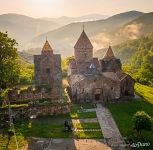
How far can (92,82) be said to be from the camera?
181ft

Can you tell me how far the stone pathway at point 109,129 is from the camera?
37619mm

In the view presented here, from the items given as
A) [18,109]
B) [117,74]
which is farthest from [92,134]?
[117,74]

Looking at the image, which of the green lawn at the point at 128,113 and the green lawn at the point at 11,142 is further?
the green lawn at the point at 128,113

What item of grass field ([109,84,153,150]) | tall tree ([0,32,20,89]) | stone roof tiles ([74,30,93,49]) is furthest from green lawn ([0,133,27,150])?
stone roof tiles ([74,30,93,49])

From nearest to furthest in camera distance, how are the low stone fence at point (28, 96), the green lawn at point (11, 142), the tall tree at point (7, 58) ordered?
the green lawn at point (11, 142) < the tall tree at point (7, 58) < the low stone fence at point (28, 96)

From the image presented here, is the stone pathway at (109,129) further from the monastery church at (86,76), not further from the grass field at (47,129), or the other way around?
the monastery church at (86,76)

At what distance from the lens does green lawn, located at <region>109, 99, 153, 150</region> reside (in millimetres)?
40344

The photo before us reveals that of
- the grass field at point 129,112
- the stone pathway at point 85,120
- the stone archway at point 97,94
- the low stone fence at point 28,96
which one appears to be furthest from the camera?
the stone archway at point 97,94

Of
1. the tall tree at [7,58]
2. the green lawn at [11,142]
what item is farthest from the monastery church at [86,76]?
the green lawn at [11,142]

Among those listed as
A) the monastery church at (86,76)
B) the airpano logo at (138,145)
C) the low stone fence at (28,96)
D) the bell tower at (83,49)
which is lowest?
the airpano logo at (138,145)

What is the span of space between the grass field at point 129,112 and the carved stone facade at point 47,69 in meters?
Result: 12.8

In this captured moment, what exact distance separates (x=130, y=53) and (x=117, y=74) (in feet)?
418

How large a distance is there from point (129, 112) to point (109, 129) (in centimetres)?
916

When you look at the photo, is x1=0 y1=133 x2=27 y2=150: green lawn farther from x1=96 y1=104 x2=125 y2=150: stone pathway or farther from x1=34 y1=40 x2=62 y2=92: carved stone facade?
x1=34 y1=40 x2=62 y2=92: carved stone facade
